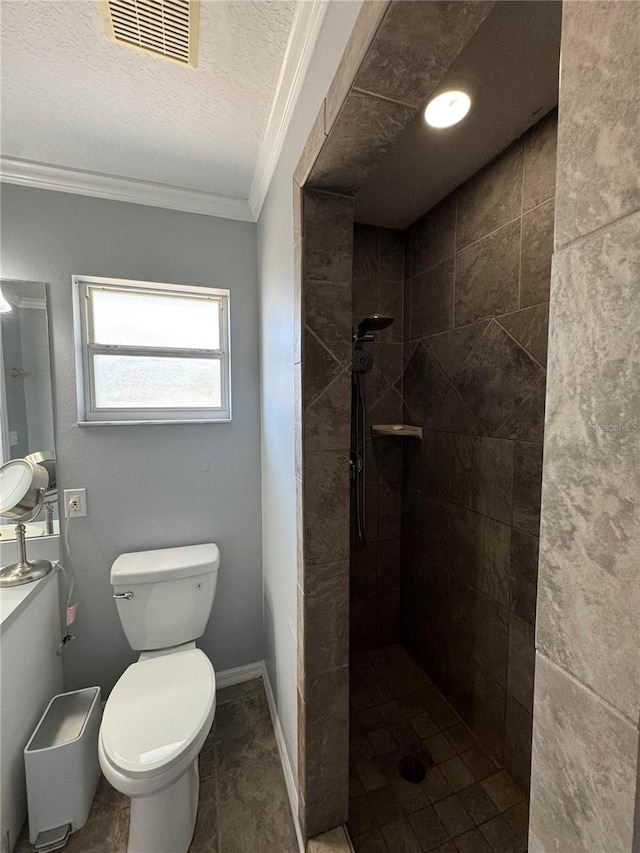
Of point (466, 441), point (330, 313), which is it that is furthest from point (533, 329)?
point (330, 313)

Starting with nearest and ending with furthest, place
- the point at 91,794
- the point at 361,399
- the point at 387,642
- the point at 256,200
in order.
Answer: the point at 91,794
the point at 256,200
the point at 361,399
the point at 387,642

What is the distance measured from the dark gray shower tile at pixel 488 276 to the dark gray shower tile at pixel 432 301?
58 mm

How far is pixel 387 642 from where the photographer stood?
2119mm

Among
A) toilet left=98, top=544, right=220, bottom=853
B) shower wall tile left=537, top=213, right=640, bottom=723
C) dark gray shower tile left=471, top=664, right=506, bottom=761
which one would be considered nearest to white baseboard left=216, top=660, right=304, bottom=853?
toilet left=98, top=544, right=220, bottom=853

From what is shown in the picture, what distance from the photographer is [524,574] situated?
1.30m

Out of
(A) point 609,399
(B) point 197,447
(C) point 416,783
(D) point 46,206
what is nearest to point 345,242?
(A) point 609,399

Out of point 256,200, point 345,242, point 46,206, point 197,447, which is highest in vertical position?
point 256,200

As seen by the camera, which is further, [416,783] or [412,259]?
[412,259]

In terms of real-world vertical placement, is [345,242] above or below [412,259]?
below

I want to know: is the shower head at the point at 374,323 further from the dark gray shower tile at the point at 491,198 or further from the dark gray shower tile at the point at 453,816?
the dark gray shower tile at the point at 453,816

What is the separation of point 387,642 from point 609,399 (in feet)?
7.50

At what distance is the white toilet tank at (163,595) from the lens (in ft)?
4.87

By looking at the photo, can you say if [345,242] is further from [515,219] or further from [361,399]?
[361,399]

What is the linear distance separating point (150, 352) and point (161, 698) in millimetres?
1456
